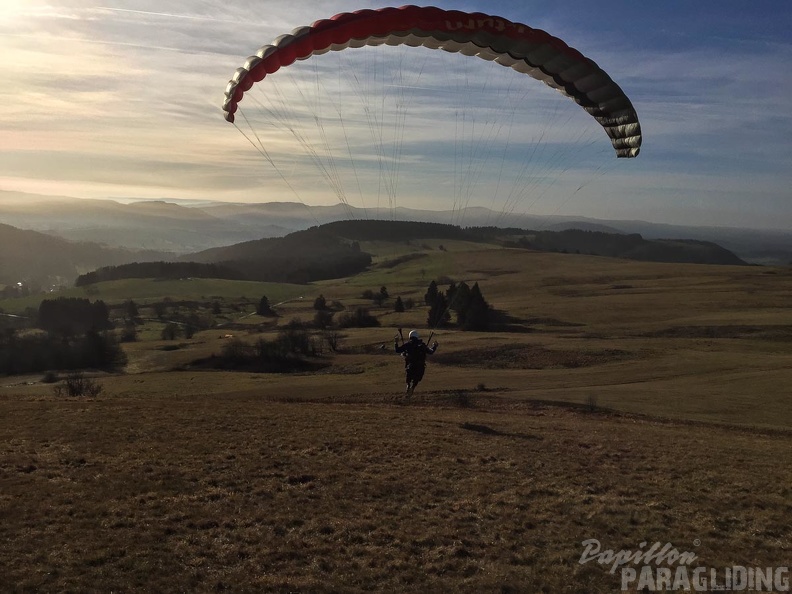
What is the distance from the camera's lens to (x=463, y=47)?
690 inches

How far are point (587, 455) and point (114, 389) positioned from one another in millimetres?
35698

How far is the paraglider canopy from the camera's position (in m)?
15.2

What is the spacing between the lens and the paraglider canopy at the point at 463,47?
15156mm

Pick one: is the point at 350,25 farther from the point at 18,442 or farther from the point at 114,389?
the point at 114,389

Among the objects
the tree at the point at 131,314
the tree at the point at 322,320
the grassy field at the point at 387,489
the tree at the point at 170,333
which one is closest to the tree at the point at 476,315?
the tree at the point at 322,320

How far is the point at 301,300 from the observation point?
108 metres

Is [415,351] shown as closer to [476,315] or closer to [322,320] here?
[476,315]

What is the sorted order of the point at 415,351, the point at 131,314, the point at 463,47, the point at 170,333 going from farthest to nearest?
the point at 131,314 → the point at 170,333 → the point at 415,351 → the point at 463,47

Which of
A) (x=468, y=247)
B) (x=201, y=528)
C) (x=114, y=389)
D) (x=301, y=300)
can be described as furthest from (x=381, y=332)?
(x=468, y=247)

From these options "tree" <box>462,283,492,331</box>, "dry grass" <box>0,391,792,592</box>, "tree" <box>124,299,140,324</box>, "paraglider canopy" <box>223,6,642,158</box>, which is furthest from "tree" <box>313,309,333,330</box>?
"paraglider canopy" <box>223,6,642,158</box>

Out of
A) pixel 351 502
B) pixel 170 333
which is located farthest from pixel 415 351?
pixel 170 333

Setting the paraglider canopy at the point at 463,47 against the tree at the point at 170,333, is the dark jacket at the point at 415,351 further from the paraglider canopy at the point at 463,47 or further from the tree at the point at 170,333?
the tree at the point at 170,333

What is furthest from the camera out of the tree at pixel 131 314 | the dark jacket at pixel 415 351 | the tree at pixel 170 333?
the tree at pixel 131 314

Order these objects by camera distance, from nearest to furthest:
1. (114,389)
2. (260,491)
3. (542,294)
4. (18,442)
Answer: (260,491) → (18,442) → (114,389) → (542,294)
